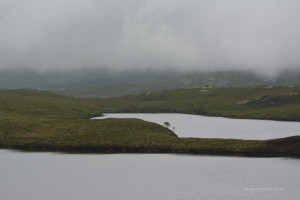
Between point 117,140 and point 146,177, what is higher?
point 117,140

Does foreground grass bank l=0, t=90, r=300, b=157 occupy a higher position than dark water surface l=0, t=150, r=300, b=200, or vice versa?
foreground grass bank l=0, t=90, r=300, b=157

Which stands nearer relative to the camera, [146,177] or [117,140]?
[146,177]

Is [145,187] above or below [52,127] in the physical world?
below

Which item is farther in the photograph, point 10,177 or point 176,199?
point 10,177

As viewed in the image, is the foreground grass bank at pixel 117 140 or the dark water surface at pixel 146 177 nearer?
the dark water surface at pixel 146 177

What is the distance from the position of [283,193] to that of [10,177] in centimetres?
4412

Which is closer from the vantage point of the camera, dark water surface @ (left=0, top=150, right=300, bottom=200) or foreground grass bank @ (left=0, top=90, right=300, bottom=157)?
dark water surface @ (left=0, top=150, right=300, bottom=200)

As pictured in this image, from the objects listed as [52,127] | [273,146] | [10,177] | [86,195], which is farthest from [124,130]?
[86,195]

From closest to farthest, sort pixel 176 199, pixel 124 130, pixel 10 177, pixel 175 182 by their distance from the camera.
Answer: pixel 176 199, pixel 175 182, pixel 10 177, pixel 124 130

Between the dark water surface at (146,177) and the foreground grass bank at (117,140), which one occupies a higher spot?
the foreground grass bank at (117,140)

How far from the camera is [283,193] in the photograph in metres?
64.5

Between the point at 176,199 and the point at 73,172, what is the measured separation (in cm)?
2779

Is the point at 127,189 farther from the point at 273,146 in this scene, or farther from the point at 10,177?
the point at 273,146

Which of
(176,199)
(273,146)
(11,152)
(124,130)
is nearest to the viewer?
(176,199)
